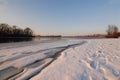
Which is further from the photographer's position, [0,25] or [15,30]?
[15,30]

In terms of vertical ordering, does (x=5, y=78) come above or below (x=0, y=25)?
below

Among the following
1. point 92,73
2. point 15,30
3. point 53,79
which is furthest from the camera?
point 15,30

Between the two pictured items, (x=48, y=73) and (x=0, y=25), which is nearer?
(x=48, y=73)

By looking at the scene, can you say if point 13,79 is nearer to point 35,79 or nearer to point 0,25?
point 35,79

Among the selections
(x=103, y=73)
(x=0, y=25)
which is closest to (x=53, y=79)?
(x=103, y=73)

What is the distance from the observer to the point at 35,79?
448cm

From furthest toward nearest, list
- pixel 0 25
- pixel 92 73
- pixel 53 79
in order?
1. pixel 0 25
2. pixel 92 73
3. pixel 53 79

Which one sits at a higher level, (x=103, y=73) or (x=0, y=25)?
(x=0, y=25)

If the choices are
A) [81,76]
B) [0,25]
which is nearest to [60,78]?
[81,76]

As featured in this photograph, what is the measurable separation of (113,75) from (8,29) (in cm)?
8458

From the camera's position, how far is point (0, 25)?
82.0 metres

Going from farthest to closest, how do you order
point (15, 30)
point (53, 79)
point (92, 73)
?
point (15, 30)
point (92, 73)
point (53, 79)

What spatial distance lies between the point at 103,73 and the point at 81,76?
2.56ft

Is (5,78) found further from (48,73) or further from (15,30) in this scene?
(15,30)
